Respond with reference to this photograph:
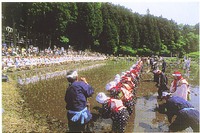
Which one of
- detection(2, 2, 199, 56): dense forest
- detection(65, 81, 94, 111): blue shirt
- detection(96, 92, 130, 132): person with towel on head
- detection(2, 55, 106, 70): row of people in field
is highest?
detection(2, 2, 199, 56): dense forest

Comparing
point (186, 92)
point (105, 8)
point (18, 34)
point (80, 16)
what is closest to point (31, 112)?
point (186, 92)

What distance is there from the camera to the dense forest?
112ft

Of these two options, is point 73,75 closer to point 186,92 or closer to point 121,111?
point 121,111

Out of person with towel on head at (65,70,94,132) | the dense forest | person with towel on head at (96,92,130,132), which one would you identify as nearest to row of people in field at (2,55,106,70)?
the dense forest

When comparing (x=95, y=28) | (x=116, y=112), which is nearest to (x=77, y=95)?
(x=116, y=112)

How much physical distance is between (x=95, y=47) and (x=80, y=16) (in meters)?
13.3

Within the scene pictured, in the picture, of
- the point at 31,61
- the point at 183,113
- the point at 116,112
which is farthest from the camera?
the point at 31,61

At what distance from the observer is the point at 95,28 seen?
48438 millimetres

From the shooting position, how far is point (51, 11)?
36.0 m

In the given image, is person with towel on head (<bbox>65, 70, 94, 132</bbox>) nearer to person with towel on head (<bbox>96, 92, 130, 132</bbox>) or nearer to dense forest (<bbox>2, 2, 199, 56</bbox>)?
person with towel on head (<bbox>96, 92, 130, 132</bbox>)

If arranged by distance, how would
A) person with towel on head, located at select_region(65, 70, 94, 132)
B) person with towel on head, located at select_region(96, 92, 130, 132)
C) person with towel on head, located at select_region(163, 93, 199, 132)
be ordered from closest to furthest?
person with towel on head, located at select_region(65, 70, 94, 132), person with towel on head, located at select_region(163, 93, 199, 132), person with towel on head, located at select_region(96, 92, 130, 132)

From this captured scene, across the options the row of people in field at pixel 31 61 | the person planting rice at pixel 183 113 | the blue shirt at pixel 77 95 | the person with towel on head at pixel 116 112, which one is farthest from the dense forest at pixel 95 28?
the person planting rice at pixel 183 113

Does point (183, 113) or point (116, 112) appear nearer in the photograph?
point (183, 113)

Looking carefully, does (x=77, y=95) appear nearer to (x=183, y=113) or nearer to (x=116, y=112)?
(x=116, y=112)
